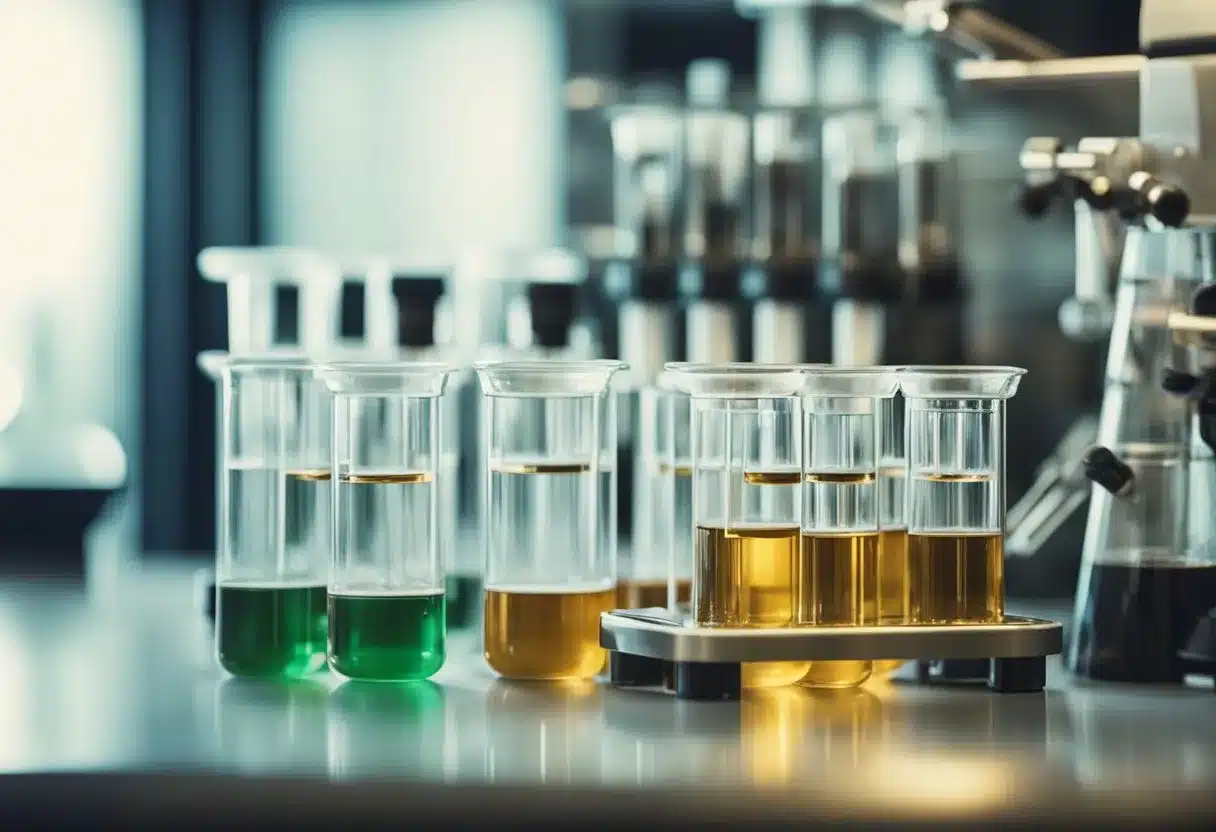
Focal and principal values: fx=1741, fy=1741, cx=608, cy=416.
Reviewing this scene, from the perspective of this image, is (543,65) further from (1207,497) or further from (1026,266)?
(1207,497)

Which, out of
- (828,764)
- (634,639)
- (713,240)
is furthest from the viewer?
(713,240)

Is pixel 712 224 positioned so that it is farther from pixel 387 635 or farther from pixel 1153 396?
pixel 387 635

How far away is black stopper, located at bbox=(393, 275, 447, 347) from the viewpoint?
58.2 inches

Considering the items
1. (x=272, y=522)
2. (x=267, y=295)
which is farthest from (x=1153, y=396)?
(x=267, y=295)

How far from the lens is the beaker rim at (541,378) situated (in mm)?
1284

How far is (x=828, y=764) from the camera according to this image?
1.03 meters

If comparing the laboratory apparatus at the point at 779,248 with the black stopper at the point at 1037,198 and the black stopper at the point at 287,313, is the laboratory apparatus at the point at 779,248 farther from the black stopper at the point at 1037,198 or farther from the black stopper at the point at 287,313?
the black stopper at the point at 1037,198

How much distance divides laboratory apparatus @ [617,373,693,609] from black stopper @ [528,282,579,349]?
4.6 inches

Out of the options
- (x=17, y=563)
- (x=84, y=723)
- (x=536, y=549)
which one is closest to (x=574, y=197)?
(x=17, y=563)

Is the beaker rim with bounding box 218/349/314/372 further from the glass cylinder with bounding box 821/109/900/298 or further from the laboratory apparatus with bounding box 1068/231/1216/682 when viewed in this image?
the glass cylinder with bounding box 821/109/900/298

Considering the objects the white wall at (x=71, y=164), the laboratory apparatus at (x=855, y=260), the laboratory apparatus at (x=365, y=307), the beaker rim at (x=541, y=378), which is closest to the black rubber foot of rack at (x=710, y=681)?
the beaker rim at (x=541, y=378)

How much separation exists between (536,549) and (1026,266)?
1.21 metres

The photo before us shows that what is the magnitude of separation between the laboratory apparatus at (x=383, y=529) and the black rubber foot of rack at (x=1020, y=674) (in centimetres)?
41

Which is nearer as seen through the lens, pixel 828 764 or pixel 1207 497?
pixel 828 764
